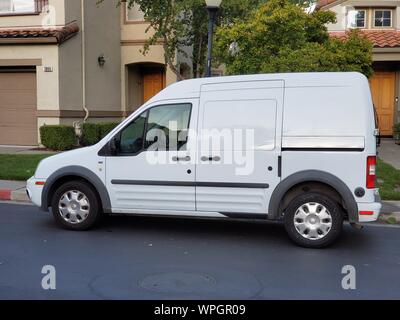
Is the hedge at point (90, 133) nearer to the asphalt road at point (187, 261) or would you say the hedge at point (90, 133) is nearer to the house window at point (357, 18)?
the asphalt road at point (187, 261)

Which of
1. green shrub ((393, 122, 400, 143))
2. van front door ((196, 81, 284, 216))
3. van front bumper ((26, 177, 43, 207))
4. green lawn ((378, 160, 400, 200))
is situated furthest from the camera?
green shrub ((393, 122, 400, 143))

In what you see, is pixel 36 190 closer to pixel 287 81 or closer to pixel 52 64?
pixel 287 81

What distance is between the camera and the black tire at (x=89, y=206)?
24.0 ft

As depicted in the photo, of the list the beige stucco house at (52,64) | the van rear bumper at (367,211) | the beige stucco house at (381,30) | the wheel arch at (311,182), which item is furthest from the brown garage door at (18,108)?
the van rear bumper at (367,211)

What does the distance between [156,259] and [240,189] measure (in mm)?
1460

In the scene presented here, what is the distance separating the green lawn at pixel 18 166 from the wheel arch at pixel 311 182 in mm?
6516

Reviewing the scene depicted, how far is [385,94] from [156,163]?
1442 cm

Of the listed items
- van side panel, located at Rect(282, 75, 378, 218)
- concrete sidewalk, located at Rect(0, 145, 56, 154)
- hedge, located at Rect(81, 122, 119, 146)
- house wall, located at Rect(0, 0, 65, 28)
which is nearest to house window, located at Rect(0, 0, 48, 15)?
house wall, located at Rect(0, 0, 65, 28)

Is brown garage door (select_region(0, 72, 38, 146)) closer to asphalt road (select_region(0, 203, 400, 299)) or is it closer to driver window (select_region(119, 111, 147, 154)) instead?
asphalt road (select_region(0, 203, 400, 299))

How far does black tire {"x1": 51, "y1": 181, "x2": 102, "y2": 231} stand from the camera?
7.30m

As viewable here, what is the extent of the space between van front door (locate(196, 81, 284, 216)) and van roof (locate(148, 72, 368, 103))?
0.31 feet

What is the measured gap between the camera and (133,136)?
7.25 metres

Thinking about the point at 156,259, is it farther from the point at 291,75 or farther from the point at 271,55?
the point at 271,55

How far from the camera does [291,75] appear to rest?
22.2 ft
